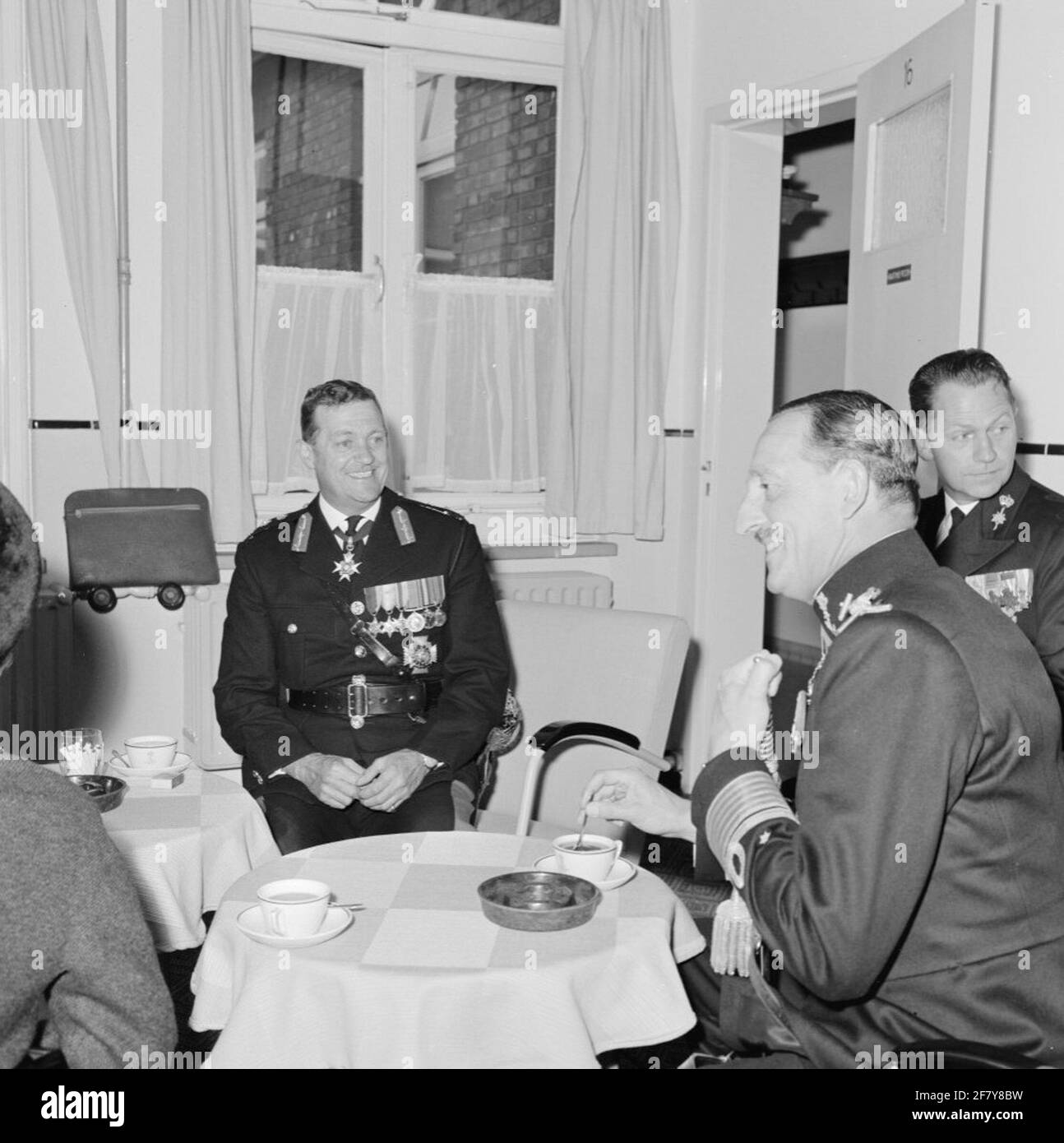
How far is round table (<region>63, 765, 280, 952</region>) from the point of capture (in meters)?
2.16

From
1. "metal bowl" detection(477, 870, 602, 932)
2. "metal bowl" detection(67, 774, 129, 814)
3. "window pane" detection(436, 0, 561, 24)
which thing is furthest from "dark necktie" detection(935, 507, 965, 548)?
"window pane" detection(436, 0, 561, 24)

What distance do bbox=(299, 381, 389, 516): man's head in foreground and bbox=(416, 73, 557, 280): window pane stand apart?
1.71 meters

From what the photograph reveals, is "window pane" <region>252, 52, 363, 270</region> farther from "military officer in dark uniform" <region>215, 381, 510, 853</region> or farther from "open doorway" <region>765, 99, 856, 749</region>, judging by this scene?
"open doorway" <region>765, 99, 856, 749</region>

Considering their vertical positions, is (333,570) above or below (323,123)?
below

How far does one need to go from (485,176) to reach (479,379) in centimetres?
72

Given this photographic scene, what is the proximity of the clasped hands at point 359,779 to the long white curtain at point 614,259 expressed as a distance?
6.89 feet

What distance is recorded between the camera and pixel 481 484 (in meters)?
4.80

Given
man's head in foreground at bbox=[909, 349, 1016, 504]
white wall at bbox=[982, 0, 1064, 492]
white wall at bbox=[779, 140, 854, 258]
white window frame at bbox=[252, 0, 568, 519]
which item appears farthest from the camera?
white wall at bbox=[779, 140, 854, 258]

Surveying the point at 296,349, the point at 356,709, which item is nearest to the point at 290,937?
the point at 356,709

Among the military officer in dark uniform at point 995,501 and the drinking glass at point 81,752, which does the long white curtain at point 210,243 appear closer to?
the drinking glass at point 81,752

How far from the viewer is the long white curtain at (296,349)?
4.42 m
